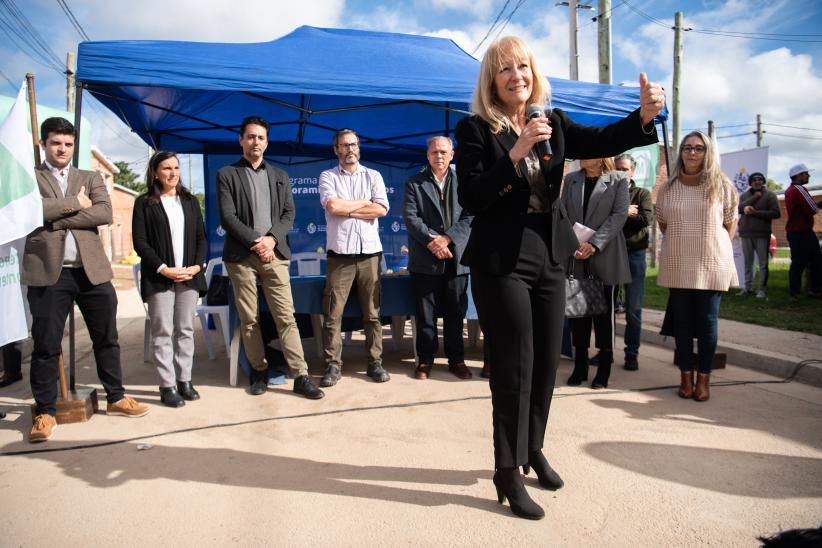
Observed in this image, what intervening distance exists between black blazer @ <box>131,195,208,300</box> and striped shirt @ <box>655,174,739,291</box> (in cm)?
356

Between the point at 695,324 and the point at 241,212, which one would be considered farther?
the point at 241,212

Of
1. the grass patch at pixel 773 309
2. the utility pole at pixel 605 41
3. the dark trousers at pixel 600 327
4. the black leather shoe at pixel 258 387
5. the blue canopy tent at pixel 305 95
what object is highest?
the utility pole at pixel 605 41

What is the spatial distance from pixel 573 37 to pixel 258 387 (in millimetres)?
13316

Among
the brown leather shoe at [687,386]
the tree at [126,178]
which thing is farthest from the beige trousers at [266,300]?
the tree at [126,178]

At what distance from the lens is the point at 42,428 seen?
10.6 feet

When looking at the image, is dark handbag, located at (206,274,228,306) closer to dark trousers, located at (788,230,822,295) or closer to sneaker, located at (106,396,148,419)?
sneaker, located at (106,396,148,419)

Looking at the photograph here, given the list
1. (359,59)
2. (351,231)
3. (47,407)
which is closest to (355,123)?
(359,59)

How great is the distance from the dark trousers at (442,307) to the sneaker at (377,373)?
1.16 feet

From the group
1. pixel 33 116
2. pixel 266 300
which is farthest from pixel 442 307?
pixel 33 116

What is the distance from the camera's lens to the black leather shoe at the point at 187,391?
4004 millimetres

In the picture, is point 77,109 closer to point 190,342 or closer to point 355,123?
point 190,342

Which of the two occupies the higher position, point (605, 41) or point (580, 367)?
point (605, 41)

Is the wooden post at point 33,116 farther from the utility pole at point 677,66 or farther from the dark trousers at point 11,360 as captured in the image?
the utility pole at point 677,66

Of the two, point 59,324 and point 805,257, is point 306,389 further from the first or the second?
point 805,257
